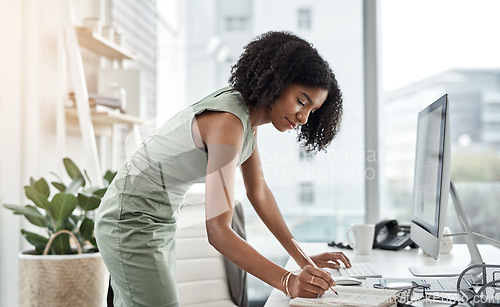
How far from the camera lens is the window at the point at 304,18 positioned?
10.4 feet

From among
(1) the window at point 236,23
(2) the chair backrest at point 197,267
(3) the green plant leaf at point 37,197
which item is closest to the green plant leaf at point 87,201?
(3) the green plant leaf at point 37,197

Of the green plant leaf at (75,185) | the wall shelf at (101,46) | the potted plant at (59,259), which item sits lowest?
the potted plant at (59,259)

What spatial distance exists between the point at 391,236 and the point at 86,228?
1.22 meters

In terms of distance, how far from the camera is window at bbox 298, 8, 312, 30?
3.17 meters

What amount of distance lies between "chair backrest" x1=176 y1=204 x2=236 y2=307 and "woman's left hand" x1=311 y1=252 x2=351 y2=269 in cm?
41

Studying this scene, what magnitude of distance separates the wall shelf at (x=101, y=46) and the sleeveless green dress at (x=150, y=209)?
5.01 ft

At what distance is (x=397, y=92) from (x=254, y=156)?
69.1 inches

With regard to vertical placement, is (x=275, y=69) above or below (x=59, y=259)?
above

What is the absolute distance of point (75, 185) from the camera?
226 centimetres

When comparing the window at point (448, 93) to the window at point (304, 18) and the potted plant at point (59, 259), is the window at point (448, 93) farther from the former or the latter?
the potted plant at point (59, 259)

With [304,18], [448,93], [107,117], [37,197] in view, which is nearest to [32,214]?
[37,197]

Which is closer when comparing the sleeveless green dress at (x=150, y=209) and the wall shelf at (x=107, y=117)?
the sleeveless green dress at (x=150, y=209)

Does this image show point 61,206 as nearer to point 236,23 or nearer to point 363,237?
point 363,237

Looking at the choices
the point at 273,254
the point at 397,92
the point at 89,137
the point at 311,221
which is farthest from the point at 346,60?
the point at 89,137
